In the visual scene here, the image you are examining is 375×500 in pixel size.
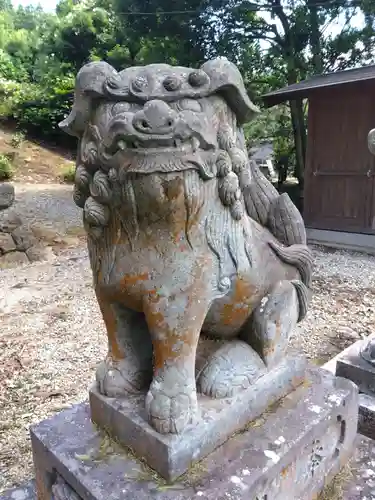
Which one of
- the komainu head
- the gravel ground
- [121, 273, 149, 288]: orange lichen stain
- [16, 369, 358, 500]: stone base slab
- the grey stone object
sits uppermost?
the komainu head

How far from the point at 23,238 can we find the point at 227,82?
5.09 meters

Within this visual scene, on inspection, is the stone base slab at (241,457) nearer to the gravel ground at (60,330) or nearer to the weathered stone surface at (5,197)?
the gravel ground at (60,330)

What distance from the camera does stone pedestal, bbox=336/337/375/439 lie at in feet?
6.24

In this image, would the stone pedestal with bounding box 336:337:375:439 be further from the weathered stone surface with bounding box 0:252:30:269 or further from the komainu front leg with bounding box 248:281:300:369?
the weathered stone surface with bounding box 0:252:30:269

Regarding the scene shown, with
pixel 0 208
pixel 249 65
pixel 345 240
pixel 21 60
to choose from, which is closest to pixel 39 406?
pixel 0 208

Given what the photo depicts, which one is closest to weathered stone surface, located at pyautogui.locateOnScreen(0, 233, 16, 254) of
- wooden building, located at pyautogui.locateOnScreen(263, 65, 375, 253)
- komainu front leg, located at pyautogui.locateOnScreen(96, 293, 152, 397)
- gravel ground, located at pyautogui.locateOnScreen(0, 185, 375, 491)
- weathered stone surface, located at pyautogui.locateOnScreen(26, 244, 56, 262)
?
weathered stone surface, located at pyautogui.locateOnScreen(26, 244, 56, 262)

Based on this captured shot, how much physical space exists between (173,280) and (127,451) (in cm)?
52

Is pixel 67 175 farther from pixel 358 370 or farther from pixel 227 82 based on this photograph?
pixel 227 82

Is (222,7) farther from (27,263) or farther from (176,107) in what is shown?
(176,107)

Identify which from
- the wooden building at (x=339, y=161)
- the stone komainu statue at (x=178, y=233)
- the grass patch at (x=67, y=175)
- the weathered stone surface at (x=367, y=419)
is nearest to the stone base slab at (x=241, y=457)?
the stone komainu statue at (x=178, y=233)

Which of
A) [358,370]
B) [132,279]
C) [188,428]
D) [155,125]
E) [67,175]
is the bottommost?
[358,370]

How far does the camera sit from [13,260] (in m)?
5.29

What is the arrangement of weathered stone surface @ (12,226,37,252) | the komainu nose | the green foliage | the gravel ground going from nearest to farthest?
the komainu nose
the gravel ground
weathered stone surface @ (12,226,37,252)
the green foliage

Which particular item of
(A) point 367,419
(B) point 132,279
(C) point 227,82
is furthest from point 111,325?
(A) point 367,419
